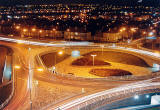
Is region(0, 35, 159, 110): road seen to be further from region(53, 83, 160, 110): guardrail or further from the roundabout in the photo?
the roundabout

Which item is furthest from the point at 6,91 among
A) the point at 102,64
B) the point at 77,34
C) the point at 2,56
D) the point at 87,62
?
the point at 77,34

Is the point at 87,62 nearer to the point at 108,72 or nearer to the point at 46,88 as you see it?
the point at 108,72

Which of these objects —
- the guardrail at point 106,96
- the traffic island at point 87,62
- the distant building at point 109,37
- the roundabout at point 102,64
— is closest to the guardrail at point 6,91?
the roundabout at point 102,64

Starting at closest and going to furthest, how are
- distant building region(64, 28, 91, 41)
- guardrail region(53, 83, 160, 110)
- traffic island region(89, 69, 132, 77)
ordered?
guardrail region(53, 83, 160, 110)
traffic island region(89, 69, 132, 77)
distant building region(64, 28, 91, 41)

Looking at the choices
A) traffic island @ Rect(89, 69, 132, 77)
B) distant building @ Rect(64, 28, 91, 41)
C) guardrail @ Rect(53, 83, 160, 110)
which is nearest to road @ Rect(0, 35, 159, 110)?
guardrail @ Rect(53, 83, 160, 110)

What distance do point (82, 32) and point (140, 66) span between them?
1486cm

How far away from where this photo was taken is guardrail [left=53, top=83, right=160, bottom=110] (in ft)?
35.5

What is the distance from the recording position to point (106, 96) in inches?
475

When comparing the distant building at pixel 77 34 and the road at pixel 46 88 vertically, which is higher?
the distant building at pixel 77 34

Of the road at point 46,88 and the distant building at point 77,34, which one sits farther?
the distant building at point 77,34

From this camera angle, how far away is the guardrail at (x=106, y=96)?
426 inches

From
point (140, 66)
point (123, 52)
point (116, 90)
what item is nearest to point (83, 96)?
point (116, 90)

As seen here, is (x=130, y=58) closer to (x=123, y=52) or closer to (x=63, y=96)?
(x=123, y=52)

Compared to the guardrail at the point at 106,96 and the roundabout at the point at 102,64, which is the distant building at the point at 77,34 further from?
the guardrail at the point at 106,96
